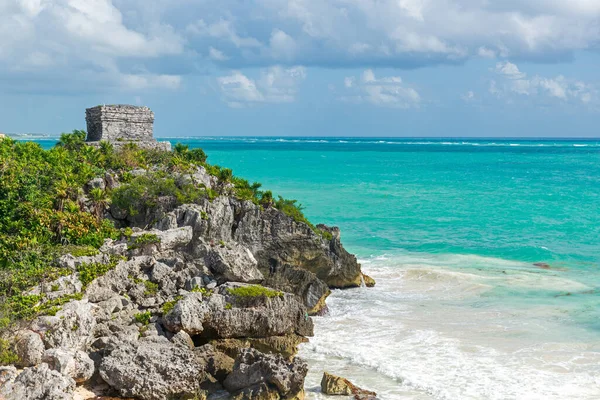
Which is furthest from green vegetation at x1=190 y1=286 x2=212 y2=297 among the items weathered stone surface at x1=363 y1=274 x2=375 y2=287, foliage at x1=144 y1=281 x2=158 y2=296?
weathered stone surface at x1=363 y1=274 x2=375 y2=287

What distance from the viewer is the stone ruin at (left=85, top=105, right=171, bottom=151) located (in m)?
24.5

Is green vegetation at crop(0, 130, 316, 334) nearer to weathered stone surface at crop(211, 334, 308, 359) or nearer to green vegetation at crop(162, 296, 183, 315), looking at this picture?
green vegetation at crop(162, 296, 183, 315)

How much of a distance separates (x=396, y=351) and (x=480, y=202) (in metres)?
29.0

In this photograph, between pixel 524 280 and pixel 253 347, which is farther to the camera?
pixel 524 280

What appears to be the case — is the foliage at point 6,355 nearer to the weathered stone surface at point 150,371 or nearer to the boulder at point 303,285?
the weathered stone surface at point 150,371

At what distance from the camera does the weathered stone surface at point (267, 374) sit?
1179cm

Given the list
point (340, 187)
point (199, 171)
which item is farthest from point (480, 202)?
point (199, 171)

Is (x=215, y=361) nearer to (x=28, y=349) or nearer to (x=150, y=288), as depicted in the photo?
(x=150, y=288)

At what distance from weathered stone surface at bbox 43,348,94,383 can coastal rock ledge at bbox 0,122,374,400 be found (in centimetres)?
2

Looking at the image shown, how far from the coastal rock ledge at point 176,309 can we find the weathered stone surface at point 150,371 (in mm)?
19

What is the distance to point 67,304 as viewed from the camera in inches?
503

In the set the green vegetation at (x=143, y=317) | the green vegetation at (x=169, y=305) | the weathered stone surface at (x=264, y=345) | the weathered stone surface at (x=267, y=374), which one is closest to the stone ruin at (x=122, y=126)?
the green vegetation at (x=169, y=305)

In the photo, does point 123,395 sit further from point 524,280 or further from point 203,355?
point 524,280

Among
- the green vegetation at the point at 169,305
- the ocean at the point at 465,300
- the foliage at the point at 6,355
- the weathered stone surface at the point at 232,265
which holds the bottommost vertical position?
the ocean at the point at 465,300
